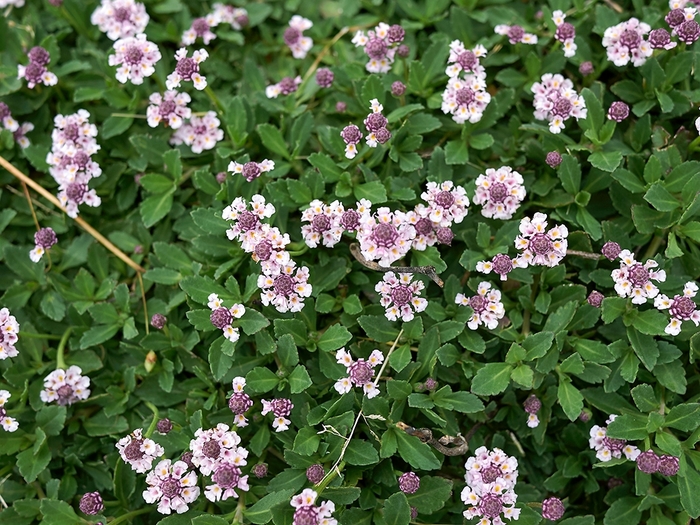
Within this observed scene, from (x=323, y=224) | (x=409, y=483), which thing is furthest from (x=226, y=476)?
(x=323, y=224)

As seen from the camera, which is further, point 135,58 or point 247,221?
point 135,58

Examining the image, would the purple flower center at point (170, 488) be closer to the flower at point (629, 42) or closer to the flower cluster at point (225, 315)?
the flower cluster at point (225, 315)

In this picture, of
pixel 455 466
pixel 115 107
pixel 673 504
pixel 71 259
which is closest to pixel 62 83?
pixel 115 107

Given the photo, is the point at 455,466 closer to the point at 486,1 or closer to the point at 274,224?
the point at 274,224

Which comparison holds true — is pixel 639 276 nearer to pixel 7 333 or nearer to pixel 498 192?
A: pixel 498 192

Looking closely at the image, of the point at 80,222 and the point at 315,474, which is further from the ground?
the point at 80,222

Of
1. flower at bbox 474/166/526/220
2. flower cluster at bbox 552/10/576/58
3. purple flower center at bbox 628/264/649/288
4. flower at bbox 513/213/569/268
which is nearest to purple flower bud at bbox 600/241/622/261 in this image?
purple flower center at bbox 628/264/649/288

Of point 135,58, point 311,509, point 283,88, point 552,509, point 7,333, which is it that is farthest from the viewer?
point 283,88
